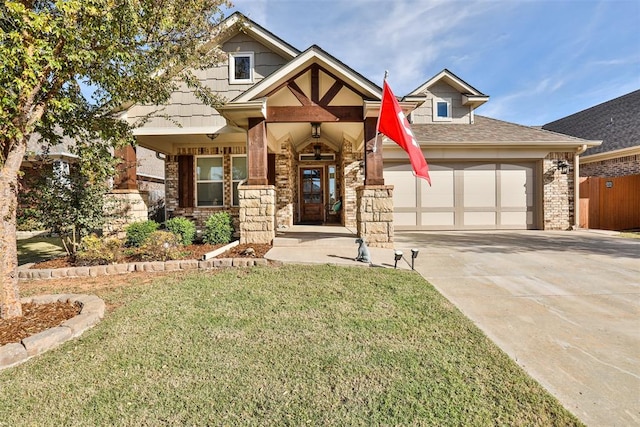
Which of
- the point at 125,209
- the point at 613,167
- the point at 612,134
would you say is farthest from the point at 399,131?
the point at 612,134

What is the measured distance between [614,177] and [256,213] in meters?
14.2

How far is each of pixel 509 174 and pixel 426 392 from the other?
11.4 meters

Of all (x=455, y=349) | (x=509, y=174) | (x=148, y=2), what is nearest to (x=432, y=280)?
(x=455, y=349)

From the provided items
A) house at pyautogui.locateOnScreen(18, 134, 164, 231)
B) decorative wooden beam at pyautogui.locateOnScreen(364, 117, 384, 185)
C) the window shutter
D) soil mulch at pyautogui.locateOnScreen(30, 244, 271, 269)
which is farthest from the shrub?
decorative wooden beam at pyautogui.locateOnScreen(364, 117, 384, 185)

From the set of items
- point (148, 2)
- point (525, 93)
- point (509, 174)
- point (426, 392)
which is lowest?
point (426, 392)

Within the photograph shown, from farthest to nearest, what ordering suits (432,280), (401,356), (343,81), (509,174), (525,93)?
(525,93) → (509,174) → (343,81) → (432,280) → (401,356)

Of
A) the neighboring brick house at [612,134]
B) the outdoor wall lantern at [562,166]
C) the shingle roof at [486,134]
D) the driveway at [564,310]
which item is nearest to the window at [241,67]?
the shingle roof at [486,134]

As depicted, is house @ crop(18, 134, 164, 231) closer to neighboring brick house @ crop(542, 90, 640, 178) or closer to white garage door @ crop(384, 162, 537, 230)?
white garage door @ crop(384, 162, 537, 230)

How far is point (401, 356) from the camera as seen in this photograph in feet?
8.56

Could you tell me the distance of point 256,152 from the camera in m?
7.20

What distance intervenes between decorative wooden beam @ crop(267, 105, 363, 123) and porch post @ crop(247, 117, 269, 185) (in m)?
0.34

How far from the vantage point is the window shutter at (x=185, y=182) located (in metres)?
10.5

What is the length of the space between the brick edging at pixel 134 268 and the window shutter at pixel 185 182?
4.97 meters

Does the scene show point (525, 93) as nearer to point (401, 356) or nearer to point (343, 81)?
point (343, 81)
